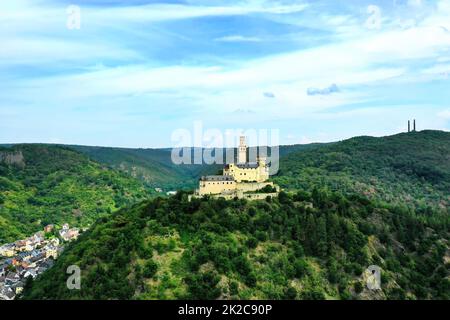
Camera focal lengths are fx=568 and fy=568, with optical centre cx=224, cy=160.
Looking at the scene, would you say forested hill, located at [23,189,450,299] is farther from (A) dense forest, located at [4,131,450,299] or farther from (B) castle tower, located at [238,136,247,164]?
(B) castle tower, located at [238,136,247,164]

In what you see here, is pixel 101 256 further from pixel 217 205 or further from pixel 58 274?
pixel 217 205

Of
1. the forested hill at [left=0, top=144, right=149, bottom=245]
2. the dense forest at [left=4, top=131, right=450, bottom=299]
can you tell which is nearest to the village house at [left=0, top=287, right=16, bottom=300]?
the dense forest at [left=4, top=131, right=450, bottom=299]

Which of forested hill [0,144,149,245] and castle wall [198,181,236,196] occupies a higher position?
castle wall [198,181,236,196]

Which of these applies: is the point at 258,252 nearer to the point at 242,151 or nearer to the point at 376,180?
the point at 242,151

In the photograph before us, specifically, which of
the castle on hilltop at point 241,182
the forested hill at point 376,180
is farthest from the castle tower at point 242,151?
the forested hill at point 376,180

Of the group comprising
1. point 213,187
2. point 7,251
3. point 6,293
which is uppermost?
point 213,187

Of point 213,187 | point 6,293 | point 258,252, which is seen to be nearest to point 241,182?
point 213,187
